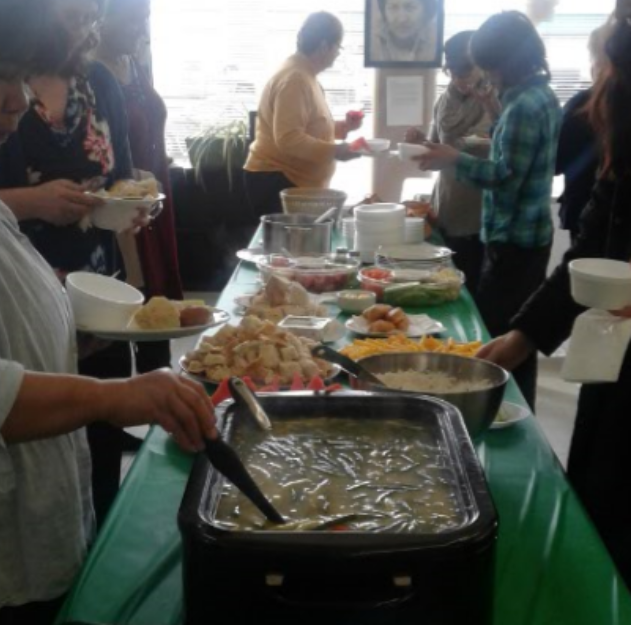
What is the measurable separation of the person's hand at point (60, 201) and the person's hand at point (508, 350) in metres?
0.83

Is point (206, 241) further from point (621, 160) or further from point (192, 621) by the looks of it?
point (192, 621)

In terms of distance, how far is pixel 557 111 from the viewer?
9.07ft

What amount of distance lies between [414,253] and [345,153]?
1.02m

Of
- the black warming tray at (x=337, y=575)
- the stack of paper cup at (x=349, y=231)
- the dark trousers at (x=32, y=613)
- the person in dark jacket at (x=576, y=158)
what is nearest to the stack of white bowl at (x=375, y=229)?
the stack of paper cup at (x=349, y=231)

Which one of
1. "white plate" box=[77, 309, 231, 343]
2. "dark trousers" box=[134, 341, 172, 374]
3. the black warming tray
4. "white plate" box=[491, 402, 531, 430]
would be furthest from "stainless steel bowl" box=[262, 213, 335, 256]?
the black warming tray

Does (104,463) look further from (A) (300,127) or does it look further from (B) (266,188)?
(B) (266,188)

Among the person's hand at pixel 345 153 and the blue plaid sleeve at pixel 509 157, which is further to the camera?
the person's hand at pixel 345 153

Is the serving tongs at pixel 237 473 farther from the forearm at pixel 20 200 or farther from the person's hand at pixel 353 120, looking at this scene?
the person's hand at pixel 353 120

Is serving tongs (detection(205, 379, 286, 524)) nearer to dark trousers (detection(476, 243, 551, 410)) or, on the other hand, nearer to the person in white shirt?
the person in white shirt

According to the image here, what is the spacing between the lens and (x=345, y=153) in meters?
3.45

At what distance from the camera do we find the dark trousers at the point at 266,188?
12.5ft

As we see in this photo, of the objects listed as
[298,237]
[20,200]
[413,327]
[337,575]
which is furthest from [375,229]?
[337,575]

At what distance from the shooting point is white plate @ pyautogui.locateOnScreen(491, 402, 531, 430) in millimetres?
1429

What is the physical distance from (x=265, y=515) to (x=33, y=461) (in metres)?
0.42
